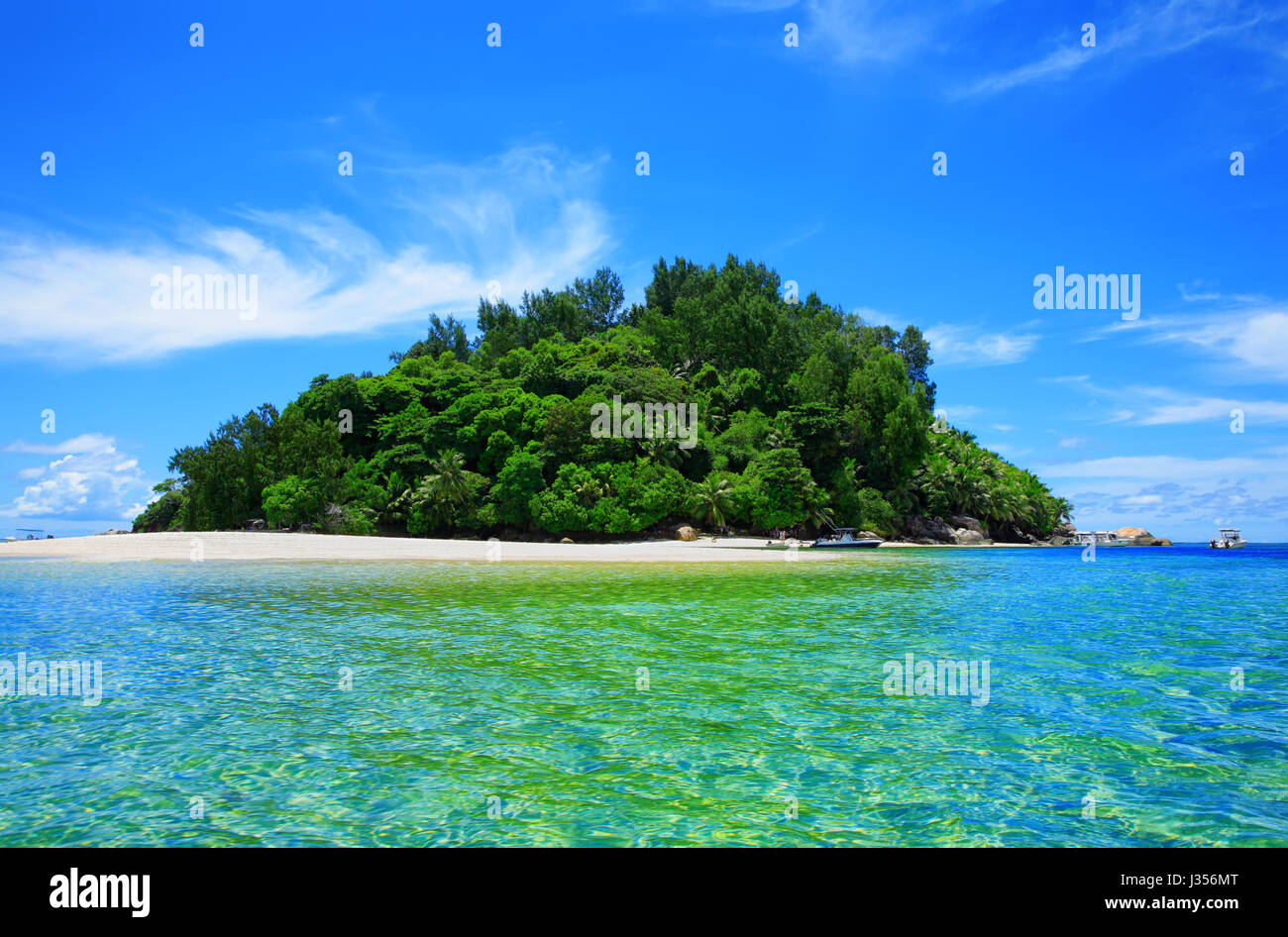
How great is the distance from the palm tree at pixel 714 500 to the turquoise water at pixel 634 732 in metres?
33.1

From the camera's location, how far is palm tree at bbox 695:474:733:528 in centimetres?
5084

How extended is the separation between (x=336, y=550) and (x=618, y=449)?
20452 millimetres

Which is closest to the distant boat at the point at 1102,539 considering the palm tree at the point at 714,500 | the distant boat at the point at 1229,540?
the distant boat at the point at 1229,540

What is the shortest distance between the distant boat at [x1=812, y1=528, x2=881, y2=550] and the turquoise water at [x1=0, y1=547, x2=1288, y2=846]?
115 feet

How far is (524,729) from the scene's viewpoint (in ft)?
26.7

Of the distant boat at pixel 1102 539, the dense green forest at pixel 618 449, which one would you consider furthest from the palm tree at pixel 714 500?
the distant boat at pixel 1102 539

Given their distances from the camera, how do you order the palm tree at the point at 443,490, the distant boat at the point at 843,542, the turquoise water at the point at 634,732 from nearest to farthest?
the turquoise water at the point at 634,732, the palm tree at the point at 443,490, the distant boat at the point at 843,542

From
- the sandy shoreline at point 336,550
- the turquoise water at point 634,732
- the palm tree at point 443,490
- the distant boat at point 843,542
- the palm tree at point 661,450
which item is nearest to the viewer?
the turquoise water at point 634,732

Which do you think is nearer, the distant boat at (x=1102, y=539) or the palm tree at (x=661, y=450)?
the palm tree at (x=661, y=450)

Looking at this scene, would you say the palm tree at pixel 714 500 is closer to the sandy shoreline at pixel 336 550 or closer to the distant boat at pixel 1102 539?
the sandy shoreline at pixel 336 550

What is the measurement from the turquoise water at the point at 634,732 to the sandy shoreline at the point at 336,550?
1998 cm

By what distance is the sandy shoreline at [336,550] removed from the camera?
36719 millimetres

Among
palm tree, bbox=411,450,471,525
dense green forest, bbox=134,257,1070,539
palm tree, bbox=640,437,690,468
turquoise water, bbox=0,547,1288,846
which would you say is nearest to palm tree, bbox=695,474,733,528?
dense green forest, bbox=134,257,1070,539

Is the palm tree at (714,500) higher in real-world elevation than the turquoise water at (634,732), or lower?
higher
